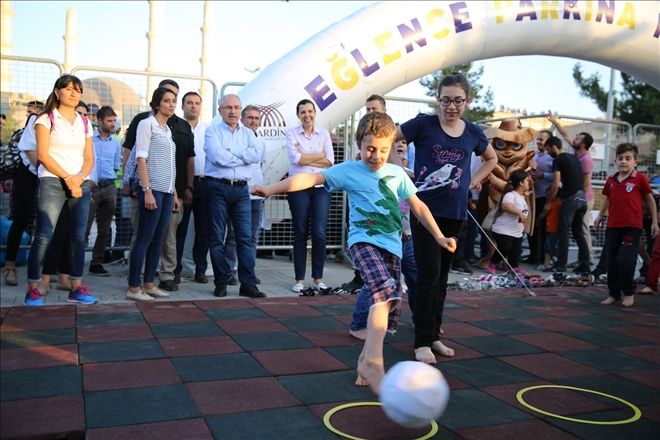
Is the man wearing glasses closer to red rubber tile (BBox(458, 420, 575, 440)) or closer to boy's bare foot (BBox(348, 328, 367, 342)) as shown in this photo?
boy's bare foot (BBox(348, 328, 367, 342))

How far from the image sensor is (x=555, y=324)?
573 centimetres

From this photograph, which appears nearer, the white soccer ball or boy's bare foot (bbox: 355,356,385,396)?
the white soccer ball

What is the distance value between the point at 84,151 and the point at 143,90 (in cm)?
283

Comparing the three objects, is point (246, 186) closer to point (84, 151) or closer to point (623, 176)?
point (84, 151)

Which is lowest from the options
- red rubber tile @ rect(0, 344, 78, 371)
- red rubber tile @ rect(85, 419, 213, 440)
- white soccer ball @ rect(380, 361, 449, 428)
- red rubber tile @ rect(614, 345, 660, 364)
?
red rubber tile @ rect(85, 419, 213, 440)

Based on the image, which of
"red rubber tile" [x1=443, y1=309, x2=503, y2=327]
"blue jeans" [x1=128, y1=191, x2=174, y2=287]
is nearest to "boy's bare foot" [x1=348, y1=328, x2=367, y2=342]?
"red rubber tile" [x1=443, y1=309, x2=503, y2=327]

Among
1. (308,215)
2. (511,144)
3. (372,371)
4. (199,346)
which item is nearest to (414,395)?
Result: (372,371)

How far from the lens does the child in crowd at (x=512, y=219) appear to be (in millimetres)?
8711

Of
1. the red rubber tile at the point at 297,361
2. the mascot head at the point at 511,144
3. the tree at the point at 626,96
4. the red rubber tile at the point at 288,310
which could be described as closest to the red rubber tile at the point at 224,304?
the red rubber tile at the point at 288,310

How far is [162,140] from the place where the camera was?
235 inches

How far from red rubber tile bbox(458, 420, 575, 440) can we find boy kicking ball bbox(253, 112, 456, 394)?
32.4 inches

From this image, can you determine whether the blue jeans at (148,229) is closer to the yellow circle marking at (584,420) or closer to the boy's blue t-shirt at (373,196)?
the boy's blue t-shirt at (373,196)

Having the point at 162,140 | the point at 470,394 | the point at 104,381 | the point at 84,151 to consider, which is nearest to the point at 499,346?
the point at 470,394

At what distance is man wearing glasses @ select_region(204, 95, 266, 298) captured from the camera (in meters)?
6.33
